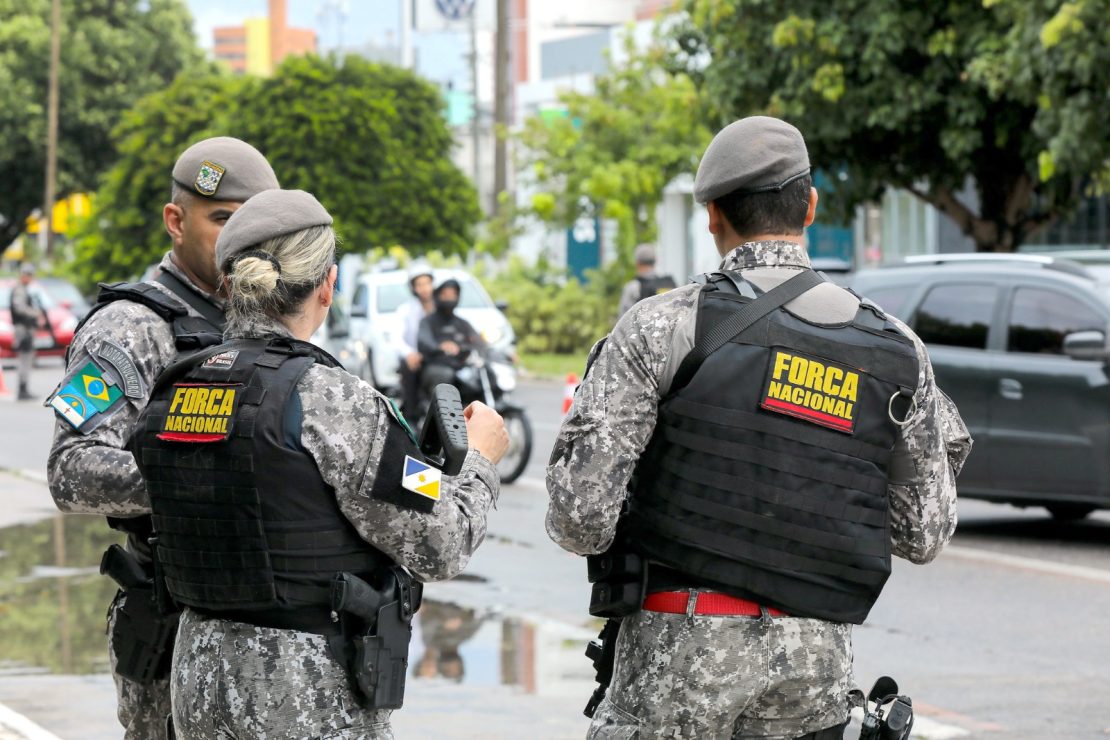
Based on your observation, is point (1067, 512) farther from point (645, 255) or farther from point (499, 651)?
point (645, 255)

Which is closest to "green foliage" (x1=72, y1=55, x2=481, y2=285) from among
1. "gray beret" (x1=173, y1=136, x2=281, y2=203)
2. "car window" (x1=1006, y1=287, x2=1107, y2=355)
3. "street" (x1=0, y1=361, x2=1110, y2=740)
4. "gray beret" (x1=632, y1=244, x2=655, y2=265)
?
"gray beret" (x1=632, y1=244, x2=655, y2=265)

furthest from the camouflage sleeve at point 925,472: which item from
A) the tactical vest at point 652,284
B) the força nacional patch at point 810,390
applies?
the tactical vest at point 652,284

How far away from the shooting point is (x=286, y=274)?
10.00ft

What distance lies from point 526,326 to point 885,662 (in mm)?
22363

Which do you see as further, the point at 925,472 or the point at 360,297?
the point at 360,297

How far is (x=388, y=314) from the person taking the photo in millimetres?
20453

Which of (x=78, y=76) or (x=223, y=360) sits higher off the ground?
(x=78, y=76)

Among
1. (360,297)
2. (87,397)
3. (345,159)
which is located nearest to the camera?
(87,397)

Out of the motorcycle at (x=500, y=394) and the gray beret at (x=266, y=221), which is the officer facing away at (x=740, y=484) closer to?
the gray beret at (x=266, y=221)

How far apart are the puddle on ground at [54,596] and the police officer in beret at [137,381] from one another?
3.28 meters

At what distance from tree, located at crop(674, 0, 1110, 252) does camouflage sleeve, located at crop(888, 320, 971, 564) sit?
42.6ft

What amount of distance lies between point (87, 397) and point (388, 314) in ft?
55.6

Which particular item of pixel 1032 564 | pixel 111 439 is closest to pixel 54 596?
pixel 111 439

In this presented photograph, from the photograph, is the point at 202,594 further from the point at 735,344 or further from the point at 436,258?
the point at 436,258
